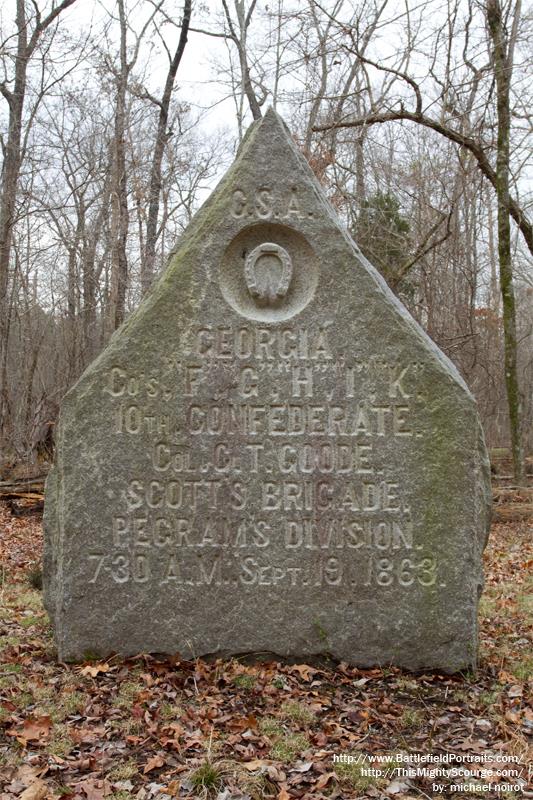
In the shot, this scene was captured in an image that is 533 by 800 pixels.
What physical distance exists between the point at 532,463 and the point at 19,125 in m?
12.4

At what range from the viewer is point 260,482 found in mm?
4426

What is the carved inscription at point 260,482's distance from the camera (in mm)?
4395

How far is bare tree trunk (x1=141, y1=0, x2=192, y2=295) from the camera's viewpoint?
16141 mm

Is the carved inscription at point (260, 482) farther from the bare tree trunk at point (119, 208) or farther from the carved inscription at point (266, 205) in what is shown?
the bare tree trunk at point (119, 208)

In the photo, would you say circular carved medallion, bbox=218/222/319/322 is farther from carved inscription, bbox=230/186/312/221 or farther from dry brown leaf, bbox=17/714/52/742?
dry brown leaf, bbox=17/714/52/742

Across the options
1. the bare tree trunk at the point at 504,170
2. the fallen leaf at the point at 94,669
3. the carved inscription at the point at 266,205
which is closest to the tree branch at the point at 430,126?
the bare tree trunk at the point at 504,170

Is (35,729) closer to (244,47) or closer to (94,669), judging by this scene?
(94,669)

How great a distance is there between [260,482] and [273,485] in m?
0.08

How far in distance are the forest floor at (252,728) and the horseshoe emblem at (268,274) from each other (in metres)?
2.19

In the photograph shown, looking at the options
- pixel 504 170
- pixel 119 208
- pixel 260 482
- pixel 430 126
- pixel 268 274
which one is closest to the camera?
pixel 260 482

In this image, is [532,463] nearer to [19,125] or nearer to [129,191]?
[129,191]

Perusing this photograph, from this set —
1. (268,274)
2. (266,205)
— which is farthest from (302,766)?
(266,205)

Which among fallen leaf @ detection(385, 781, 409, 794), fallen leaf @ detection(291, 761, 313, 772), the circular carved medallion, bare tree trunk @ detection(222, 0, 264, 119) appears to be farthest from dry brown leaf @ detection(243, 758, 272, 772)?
bare tree trunk @ detection(222, 0, 264, 119)

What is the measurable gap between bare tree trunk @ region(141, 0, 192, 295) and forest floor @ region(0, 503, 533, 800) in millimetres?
12225
